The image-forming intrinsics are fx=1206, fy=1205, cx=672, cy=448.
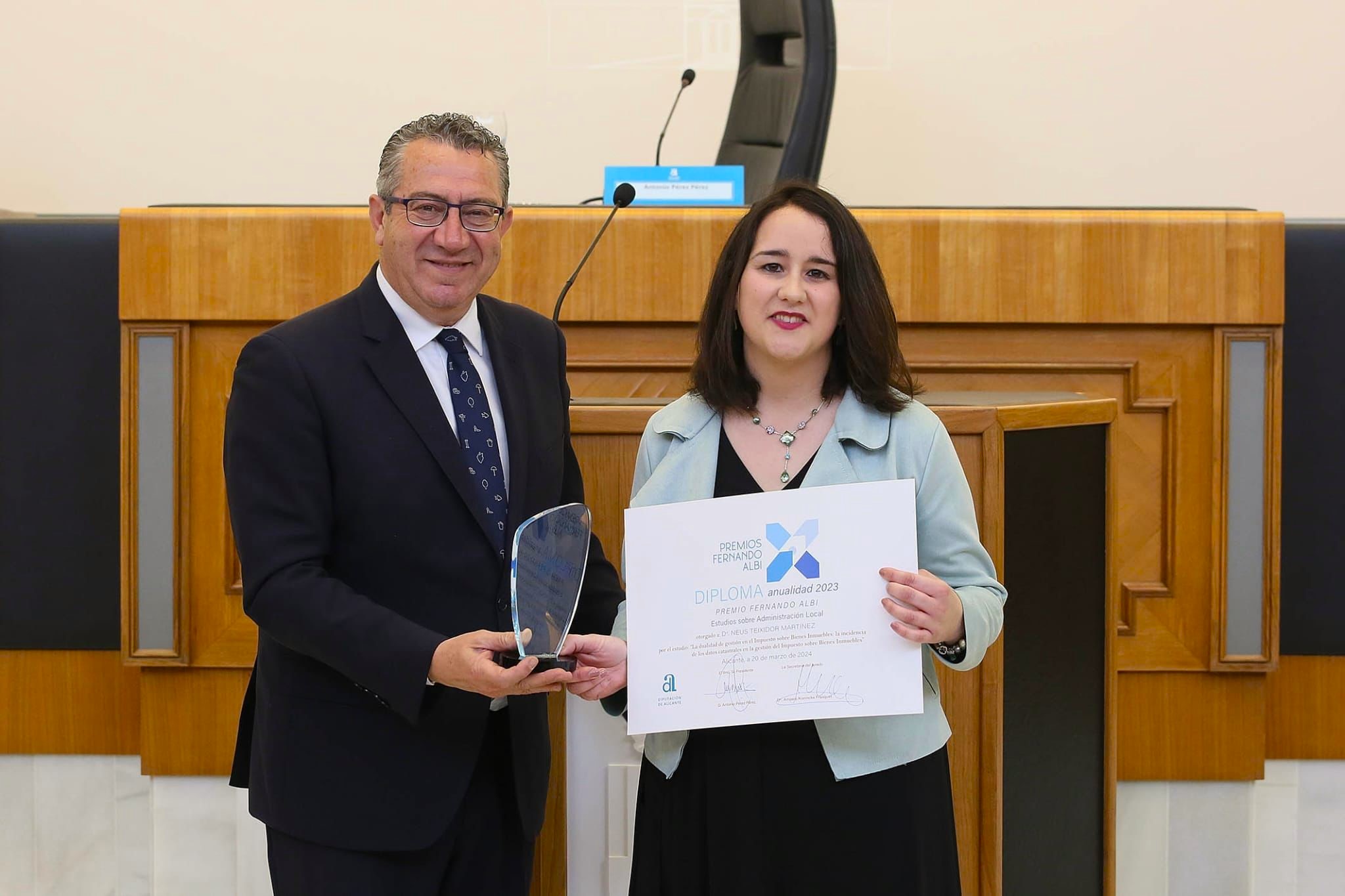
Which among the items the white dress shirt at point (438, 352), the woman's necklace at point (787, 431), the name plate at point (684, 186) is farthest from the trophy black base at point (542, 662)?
the name plate at point (684, 186)

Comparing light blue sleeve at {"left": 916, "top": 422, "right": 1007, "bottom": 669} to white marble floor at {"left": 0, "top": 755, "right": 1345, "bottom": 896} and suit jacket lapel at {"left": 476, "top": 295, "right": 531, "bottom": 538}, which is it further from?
white marble floor at {"left": 0, "top": 755, "right": 1345, "bottom": 896}

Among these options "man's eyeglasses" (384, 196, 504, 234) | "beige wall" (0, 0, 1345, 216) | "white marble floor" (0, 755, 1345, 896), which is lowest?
"white marble floor" (0, 755, 1345, 896)

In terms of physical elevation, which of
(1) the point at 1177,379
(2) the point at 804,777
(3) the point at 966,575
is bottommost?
(2) the point at 804,777

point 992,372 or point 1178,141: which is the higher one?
point 1178,141

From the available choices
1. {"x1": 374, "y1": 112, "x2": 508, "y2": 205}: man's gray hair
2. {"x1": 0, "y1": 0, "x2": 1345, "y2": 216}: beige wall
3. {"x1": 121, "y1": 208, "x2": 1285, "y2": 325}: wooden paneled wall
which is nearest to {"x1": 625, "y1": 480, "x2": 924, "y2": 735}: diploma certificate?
{"x1": 374, "y1": 112, "x2": 508, "y2": 205}: man's gray hair

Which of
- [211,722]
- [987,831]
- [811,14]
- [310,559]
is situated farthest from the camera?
[811,14]

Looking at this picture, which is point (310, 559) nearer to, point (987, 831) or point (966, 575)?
point (966, 575)

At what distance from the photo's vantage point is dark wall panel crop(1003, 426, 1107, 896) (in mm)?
1664

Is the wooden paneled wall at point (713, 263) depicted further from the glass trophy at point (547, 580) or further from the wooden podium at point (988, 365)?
the glass trophy at point (547, 580)

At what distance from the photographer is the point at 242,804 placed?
238 centimetres

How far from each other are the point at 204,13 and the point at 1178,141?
3455 millimetres

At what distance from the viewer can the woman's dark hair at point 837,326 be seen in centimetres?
132

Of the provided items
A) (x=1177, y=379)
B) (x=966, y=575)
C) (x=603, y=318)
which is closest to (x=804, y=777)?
(x=966, y=575)

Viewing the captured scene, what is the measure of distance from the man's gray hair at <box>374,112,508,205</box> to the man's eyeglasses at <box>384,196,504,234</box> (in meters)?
0.03
